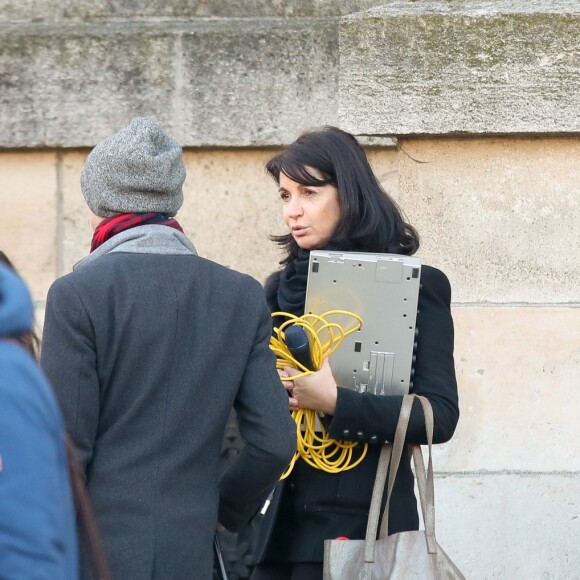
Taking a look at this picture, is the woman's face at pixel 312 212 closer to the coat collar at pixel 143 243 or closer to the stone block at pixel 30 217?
the coat collar at pixel 143 243

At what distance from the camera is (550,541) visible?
4.06 metres

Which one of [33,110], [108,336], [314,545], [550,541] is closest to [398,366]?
[314,545]

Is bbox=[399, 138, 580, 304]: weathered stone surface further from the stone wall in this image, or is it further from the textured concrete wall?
the textured concrete wall

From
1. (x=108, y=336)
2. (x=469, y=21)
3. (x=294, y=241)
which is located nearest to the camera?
(x=108, y=336)

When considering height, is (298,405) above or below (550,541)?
above

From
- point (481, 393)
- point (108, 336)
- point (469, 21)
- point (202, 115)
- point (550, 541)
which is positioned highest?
point (469, 21)

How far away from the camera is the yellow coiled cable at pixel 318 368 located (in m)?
2.86

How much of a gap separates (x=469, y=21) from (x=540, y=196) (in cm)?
63

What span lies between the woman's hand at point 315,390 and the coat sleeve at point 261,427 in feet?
0.73

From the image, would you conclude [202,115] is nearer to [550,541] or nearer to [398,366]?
[398,366]

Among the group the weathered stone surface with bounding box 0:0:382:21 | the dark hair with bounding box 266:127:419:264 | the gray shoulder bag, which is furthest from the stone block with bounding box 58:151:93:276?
the gray shoulder bag

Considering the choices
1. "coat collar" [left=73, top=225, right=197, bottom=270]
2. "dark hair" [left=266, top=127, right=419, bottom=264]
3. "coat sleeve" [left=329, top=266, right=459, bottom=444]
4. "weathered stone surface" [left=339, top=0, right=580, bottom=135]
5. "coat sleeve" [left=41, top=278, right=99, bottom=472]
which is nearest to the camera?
"coat sleeve" [left=41, top=278, right=99, bottom=472]

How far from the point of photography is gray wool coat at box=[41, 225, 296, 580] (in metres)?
2.41

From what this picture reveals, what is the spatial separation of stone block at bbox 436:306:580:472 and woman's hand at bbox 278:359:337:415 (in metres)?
1.26
